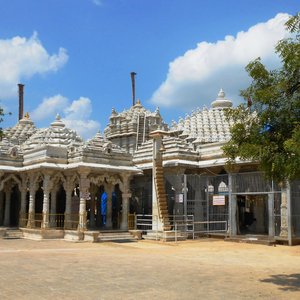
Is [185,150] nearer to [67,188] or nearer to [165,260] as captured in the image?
[67,188]

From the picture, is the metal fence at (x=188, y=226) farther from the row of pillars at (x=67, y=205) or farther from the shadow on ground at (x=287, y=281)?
the shadow on ground at (x=287, y=281)

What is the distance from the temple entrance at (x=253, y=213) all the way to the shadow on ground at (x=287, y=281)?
17.7 metres

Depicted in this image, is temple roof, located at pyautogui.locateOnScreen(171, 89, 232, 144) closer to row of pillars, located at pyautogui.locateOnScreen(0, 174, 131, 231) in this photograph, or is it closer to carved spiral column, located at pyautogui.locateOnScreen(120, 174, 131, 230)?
carved spiral column, located at pyautogui.locateOnScreen(120, 174, 131, 230)

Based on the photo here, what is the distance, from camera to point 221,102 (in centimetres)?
3534

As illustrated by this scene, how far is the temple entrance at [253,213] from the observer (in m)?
29.8

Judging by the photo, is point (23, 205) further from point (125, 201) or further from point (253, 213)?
point (253, 213)

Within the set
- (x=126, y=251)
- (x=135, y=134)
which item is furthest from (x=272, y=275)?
(x=135, y=134)

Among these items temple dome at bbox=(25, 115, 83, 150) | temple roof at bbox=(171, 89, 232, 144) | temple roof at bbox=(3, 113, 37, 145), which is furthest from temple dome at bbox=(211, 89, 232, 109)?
temple roof at bbox=(3, 113, 37, 145)

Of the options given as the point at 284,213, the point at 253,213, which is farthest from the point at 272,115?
the point at 253,213

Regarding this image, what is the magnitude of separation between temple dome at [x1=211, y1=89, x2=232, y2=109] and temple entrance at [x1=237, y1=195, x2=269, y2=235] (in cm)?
785

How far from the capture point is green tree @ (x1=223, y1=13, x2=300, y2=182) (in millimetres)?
10555

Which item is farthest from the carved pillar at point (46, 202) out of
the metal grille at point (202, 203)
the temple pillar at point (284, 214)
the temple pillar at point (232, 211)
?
the temple pillar at point (284, 214)

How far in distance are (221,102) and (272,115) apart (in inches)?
966

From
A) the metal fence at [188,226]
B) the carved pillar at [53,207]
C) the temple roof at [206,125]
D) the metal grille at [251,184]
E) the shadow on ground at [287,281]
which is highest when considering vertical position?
the temple roof at [206,125]
